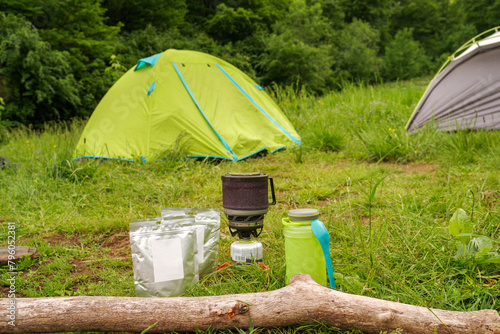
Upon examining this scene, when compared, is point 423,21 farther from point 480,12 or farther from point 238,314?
point 238,314

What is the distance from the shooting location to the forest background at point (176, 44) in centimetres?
776

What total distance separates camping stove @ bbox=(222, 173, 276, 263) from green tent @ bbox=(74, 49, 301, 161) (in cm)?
235

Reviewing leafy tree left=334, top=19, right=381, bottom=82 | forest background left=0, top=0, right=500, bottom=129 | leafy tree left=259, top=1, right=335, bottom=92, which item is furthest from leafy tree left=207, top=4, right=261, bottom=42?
leafy tree left=334, top=19, right=381, bottom=82

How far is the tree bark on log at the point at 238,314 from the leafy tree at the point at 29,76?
734cm

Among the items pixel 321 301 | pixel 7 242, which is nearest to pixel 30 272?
pixel 7 242

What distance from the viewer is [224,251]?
2068 mm

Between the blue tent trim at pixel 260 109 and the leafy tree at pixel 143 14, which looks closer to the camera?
the blue tent trim at pixel 260 109

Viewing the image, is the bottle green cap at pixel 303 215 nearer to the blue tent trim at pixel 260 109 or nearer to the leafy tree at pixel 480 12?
the blue tent trim at pixel 260 109

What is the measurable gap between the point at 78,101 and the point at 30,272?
7221 mm

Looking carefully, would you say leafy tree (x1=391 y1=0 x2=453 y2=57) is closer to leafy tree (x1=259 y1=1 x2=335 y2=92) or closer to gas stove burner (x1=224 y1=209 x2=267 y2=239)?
leafy tree (x1=259 y1=1 x2=335 y2=92)

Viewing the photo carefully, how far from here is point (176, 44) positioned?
11.0 meters

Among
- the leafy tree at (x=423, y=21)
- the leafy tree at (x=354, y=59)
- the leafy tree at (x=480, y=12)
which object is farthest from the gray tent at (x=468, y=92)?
the leafy tree at (x=480, y=12)

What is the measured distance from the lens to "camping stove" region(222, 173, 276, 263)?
1740mm

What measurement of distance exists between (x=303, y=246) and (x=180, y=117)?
9.75 feet
